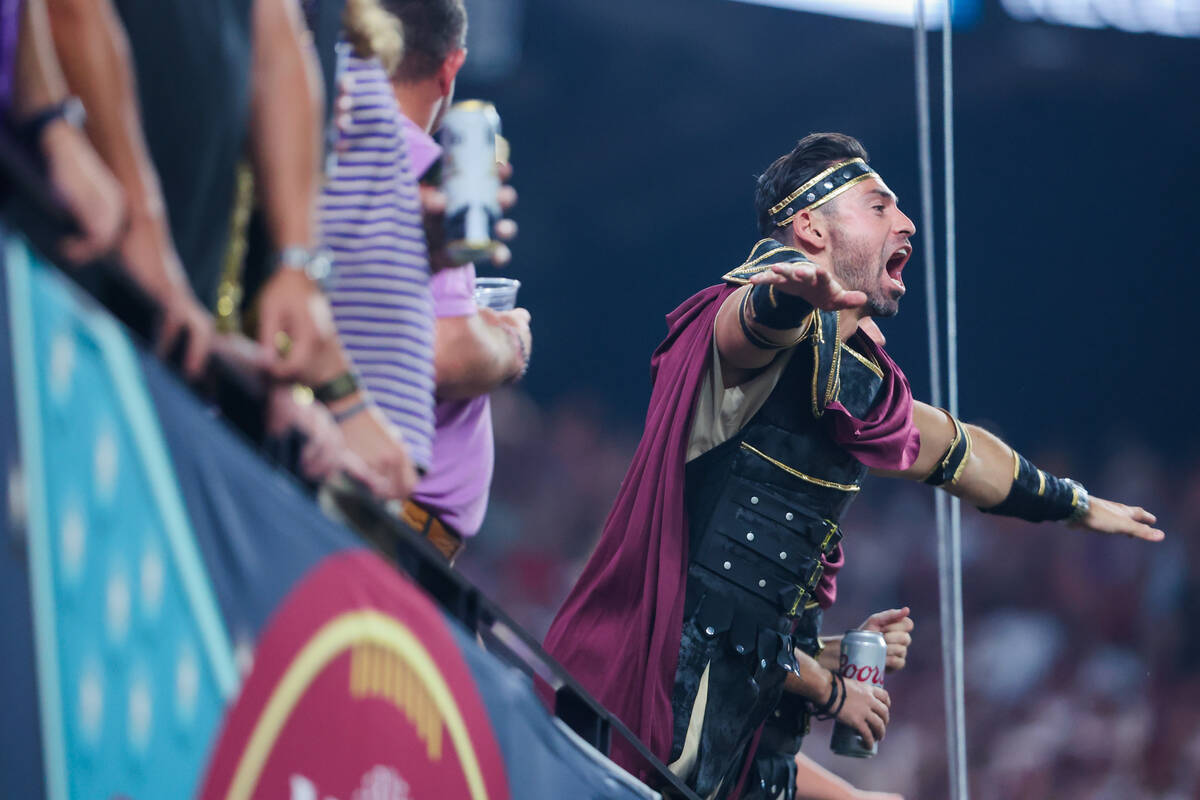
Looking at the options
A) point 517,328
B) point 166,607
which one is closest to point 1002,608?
point 517,328

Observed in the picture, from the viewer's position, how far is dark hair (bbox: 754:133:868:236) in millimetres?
2947

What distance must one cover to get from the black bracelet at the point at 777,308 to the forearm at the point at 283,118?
1018 millimetres

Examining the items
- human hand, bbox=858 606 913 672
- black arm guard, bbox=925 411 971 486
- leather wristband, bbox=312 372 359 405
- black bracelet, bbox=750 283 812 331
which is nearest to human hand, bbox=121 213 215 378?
leather wristband, bbox=312 372 359 405

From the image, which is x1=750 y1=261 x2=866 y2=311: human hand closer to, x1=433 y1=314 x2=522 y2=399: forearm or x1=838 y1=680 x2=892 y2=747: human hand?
x1=433 y1=314 x2=522 y2=399: forearm

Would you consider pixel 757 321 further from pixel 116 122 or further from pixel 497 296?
pixel 116 122

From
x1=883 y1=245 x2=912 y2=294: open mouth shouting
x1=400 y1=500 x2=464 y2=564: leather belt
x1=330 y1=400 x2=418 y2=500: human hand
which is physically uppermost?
x1=883 y1=245 x2=912 y2=294: open mouth shouting

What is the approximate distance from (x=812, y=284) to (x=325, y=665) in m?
1.07

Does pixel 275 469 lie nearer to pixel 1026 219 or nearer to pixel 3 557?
pixel 3 557

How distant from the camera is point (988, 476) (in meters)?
3.01

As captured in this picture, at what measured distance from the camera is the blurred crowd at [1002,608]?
220 inches

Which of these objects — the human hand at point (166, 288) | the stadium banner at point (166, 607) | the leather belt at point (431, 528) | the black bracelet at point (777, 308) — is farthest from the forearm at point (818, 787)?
the human hand at point (166, 288)

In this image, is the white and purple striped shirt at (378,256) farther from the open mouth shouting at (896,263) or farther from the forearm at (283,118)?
the open mouth shouting at (896,263)

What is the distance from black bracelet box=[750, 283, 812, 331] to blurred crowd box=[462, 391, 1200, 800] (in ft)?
10.4

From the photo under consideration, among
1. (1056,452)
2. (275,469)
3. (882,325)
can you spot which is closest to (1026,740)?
(1056,452)
